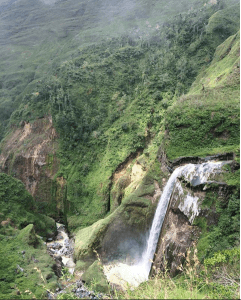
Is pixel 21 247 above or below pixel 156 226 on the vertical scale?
below

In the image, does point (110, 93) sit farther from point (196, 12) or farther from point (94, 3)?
point (94, 3)

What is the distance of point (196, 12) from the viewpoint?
46.3 metres

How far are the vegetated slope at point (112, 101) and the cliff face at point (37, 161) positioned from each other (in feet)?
4.19

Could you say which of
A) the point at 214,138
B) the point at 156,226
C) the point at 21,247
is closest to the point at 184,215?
the point at 156,226

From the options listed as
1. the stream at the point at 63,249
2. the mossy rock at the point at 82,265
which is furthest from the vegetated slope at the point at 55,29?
the mossy rock at the point at 82,265

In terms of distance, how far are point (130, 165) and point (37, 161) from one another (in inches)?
540

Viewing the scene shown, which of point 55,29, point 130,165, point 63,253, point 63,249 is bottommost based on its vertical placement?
point 63,249

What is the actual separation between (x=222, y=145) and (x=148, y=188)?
6.57 metres

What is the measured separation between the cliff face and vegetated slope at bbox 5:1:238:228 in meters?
1.28

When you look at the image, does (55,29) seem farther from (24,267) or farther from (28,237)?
(24,267)

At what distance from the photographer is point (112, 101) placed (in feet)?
126

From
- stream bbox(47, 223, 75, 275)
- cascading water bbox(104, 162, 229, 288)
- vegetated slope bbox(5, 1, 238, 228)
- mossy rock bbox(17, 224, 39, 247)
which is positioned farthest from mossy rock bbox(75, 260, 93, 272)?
vegetated slope bbox(5, 1, 238, 228)

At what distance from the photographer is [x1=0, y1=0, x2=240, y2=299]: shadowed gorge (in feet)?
43.0

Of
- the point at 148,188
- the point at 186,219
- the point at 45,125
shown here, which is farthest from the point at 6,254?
the point at 45,125
